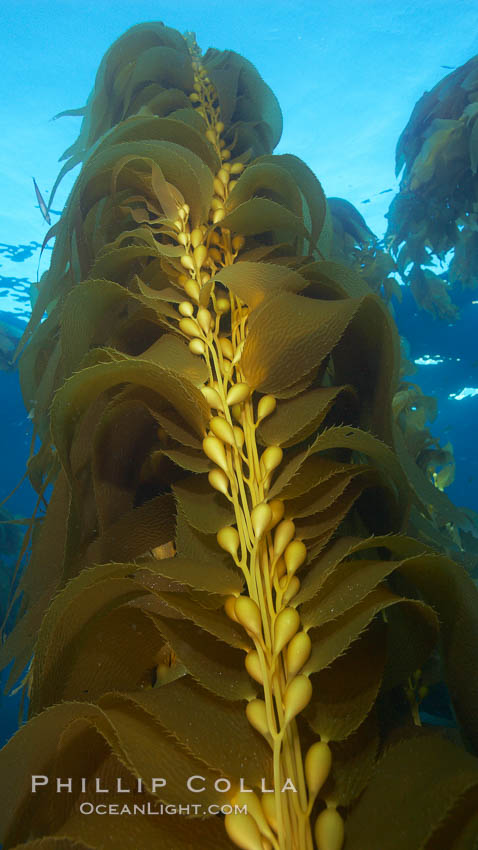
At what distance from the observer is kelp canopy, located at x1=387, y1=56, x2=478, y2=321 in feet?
9.65

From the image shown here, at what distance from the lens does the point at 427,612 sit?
0.45 meters

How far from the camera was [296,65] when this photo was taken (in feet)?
19.8

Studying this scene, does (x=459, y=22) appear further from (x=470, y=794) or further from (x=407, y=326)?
(x=470, y=794)

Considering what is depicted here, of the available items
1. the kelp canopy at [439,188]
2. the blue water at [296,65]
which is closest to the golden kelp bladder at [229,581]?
the kelp canopy at [439,188]

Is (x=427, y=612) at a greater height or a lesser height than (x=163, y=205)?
lesser

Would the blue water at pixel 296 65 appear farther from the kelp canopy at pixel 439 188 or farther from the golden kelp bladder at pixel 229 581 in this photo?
the golden kelp bladder at pixel 229 581

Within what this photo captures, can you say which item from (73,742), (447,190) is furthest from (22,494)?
(73,742)

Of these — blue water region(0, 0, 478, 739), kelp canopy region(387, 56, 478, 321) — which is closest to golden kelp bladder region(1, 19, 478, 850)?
kelp canopy region(387, 56, 478, 321)

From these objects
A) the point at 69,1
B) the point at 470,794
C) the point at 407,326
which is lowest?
the point at 470,794

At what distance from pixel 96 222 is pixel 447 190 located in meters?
3.16

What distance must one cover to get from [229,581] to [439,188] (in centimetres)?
365

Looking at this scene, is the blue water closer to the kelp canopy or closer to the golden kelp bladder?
the kelp canopy

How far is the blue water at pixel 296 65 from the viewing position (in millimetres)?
5770

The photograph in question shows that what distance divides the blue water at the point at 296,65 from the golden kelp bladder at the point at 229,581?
5.84 m
